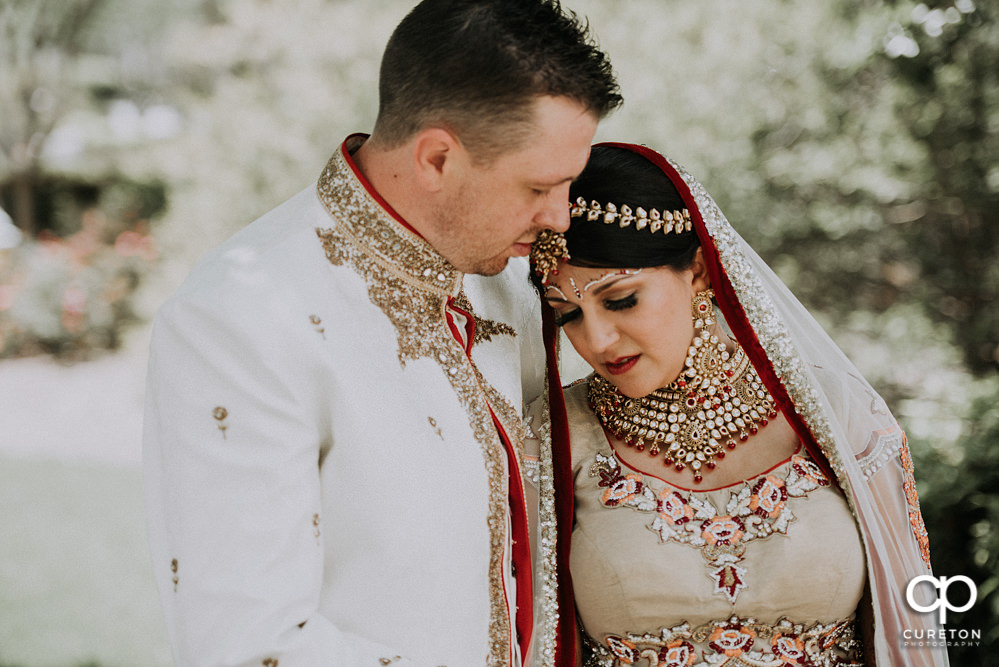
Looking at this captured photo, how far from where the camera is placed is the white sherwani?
1.39m

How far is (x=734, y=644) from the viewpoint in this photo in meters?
2.03

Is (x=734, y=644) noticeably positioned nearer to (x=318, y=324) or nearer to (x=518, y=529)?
(x=518, y=529)

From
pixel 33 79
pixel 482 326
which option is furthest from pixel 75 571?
pixel 33 79

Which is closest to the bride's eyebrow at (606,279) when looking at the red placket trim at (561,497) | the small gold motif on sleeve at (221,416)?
the red placket trim at (561,497)

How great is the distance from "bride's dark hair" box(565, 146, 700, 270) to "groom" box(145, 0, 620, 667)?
285 millimetres

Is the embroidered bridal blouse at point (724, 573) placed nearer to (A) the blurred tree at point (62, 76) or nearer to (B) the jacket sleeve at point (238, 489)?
(B) the jacket sleeve at point (238, 489)

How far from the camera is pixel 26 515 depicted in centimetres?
606

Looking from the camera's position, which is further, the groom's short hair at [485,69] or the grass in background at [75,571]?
the grass in background at [75,571]

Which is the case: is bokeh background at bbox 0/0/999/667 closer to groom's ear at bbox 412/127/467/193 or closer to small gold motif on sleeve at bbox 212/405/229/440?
groom's ear at bbox 412/127/467/193

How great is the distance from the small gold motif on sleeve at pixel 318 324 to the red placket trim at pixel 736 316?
92cm

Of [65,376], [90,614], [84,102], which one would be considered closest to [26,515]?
[90,614]

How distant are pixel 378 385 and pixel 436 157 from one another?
0.43 metres

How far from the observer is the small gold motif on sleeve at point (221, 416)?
1.40 meters

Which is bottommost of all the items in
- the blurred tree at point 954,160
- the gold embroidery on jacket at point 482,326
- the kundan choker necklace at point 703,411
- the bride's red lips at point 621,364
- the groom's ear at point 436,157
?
the kundan choker necklace at point 703,411
